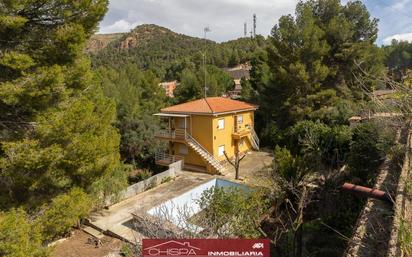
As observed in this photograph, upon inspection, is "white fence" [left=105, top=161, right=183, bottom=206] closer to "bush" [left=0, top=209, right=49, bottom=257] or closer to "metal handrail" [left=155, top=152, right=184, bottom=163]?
"metal handrail" [left=155, top=152, right=184, bottom=163]

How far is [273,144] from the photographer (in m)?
27.2

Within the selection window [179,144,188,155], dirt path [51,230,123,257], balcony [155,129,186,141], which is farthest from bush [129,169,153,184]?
dirt path [51,230,123,257]

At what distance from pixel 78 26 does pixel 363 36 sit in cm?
2649

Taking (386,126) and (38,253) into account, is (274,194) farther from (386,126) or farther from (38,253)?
(38,253)

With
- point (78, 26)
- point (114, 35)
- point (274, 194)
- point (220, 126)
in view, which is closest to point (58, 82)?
point (78, 26)

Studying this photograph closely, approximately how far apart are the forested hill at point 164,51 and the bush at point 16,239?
59.9 meters

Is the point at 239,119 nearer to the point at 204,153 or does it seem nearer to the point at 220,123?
the point at 220,123

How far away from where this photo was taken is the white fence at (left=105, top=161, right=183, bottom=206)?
656 inches

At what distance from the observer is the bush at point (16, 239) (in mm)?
8586

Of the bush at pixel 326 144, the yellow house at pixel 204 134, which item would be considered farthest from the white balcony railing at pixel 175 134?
the bush at pixel 326 144

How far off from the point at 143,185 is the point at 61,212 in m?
7.28

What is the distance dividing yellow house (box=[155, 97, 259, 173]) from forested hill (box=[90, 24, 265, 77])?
4658cm

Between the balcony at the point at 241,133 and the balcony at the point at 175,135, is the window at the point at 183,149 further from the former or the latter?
the balcony at the point at 241,133

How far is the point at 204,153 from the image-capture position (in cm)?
2228
